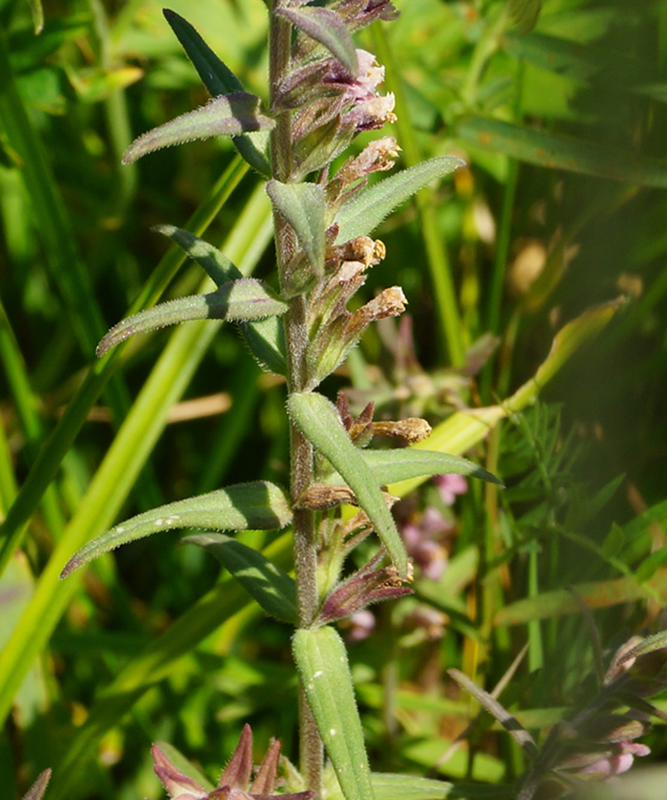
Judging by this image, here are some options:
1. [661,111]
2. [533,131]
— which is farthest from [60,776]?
[661,111]

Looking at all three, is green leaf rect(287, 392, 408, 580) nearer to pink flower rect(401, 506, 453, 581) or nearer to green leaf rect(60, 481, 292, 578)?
green leaf rect(60, 481, 292, 578)

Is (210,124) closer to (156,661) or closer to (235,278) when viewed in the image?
(235,278)

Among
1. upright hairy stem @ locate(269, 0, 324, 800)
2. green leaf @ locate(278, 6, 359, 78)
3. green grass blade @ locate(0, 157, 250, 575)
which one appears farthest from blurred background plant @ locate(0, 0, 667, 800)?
green leaf @ locate(278, 6, 359, 78)

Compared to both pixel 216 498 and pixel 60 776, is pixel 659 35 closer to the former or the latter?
pixel 216 498

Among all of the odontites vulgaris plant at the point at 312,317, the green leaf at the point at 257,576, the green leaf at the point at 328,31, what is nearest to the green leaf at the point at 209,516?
the odontites vulgaris plant at the point at 312,317

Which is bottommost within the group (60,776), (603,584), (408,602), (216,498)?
(408,602)

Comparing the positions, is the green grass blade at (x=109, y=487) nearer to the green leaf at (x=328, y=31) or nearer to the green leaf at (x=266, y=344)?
the green leaf at (x=266, y=344)

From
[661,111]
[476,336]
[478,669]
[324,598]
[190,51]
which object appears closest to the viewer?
[190,51]
